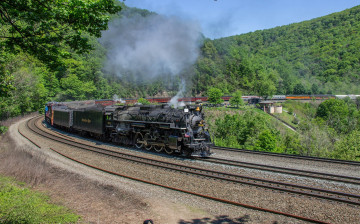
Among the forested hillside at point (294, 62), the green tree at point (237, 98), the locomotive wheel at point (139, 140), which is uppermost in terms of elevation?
the forested hillside at point (294, 62)

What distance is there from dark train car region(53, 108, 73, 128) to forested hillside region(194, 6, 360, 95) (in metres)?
52.3

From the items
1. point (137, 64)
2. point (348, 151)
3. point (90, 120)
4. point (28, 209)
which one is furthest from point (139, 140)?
point (137, 64)

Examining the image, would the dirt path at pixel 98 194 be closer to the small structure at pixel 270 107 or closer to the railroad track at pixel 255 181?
the railroad track at pixel 255 181

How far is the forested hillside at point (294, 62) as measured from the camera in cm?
8775

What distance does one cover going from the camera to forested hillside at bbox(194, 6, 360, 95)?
87750mm

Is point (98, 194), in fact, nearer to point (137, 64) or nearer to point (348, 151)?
point (348, 151)

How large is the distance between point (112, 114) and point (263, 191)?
12.4 metres

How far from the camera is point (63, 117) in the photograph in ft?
80.5

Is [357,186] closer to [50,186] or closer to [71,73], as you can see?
[50,186]

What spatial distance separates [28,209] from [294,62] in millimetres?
141683

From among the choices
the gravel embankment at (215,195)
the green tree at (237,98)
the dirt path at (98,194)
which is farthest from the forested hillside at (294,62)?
the dirt path at (98,194)

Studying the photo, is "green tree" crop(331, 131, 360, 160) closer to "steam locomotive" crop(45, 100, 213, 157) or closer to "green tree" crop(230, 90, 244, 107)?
"steam locomotive" crop(45, 100, 213, 157)

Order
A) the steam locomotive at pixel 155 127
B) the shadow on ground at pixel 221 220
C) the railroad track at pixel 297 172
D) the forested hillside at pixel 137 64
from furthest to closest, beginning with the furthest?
the steam locomotive at pixel 155 127 → the railroad track at pixel 297 172 → the forested hillside at pixel 137 64 → the shadow on ground at pixel 221 220

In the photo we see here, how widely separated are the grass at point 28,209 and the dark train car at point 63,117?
49.5ft
